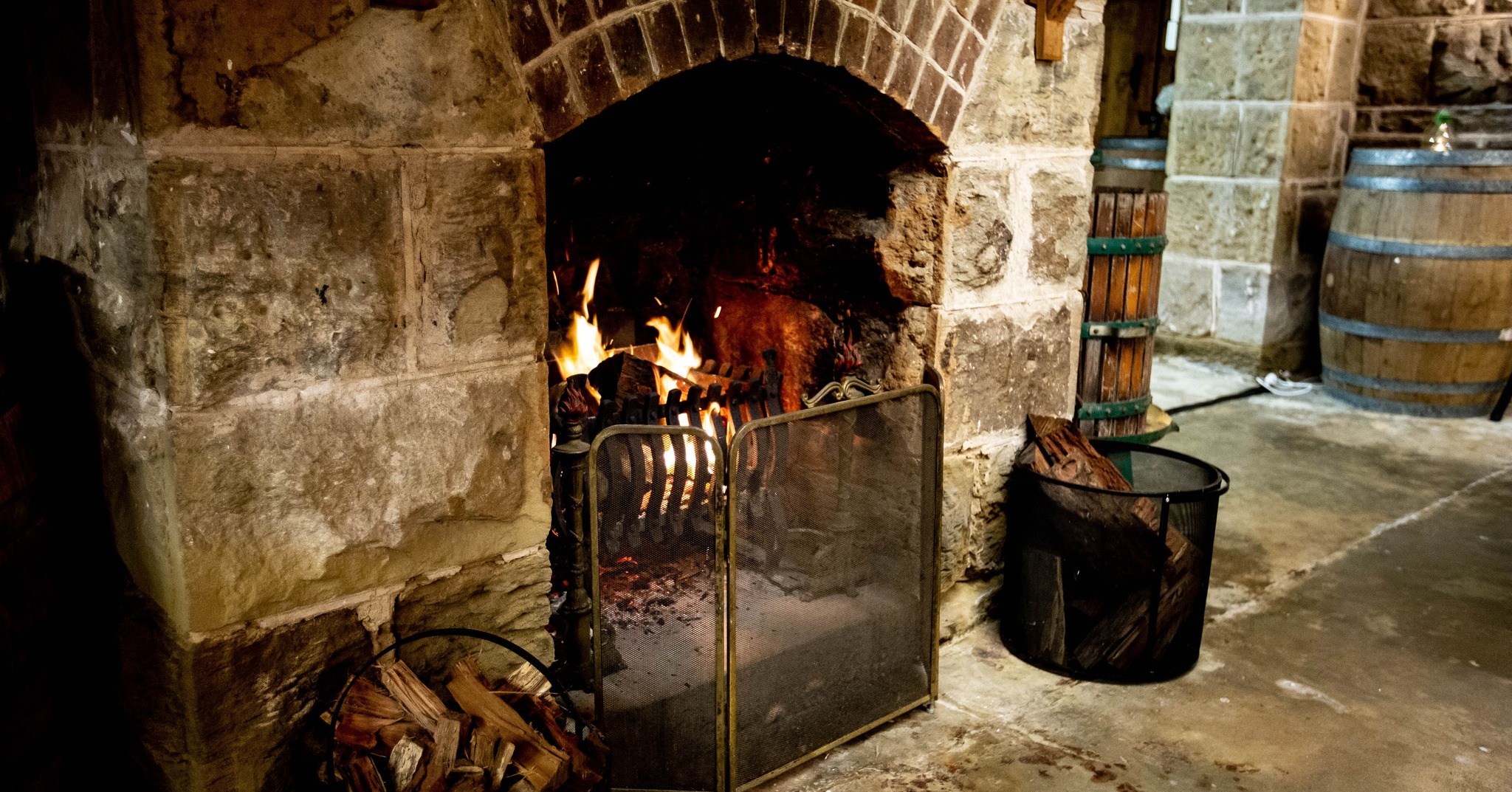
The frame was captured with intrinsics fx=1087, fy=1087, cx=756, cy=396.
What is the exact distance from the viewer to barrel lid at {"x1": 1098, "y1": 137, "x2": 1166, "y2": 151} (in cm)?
715

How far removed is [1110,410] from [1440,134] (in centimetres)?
365

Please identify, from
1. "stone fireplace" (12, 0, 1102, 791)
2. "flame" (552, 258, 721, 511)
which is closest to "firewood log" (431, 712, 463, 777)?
"stone fireplace" (12, 0, 1102, 791)

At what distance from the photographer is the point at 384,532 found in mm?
2139

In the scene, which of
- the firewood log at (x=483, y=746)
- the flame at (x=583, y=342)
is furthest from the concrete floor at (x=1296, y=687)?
the flame at (x=583, y=342)

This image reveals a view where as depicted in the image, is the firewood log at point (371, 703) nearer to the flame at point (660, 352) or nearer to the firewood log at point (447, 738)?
the firewood log at point (447, 738)

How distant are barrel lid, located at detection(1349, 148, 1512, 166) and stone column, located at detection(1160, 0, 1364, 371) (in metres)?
0.57

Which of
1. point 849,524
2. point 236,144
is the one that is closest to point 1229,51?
point 849,524

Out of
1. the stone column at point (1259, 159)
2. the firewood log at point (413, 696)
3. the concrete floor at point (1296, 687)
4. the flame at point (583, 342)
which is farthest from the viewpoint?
the stone column at point (1259, 159)

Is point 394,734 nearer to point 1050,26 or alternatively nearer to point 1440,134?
point 1050,26

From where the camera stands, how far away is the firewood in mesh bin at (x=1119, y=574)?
3031 millimetres

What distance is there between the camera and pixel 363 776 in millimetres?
1930

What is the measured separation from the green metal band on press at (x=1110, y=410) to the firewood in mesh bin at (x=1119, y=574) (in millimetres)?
916

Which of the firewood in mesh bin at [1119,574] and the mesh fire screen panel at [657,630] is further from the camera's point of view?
the firewood in mesh bin at [1119,574]

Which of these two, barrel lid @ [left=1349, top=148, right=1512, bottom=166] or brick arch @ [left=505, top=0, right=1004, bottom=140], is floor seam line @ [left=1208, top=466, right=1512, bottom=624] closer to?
barrel lid @ [left=1349, top=148, right=1512, bottom=166]
